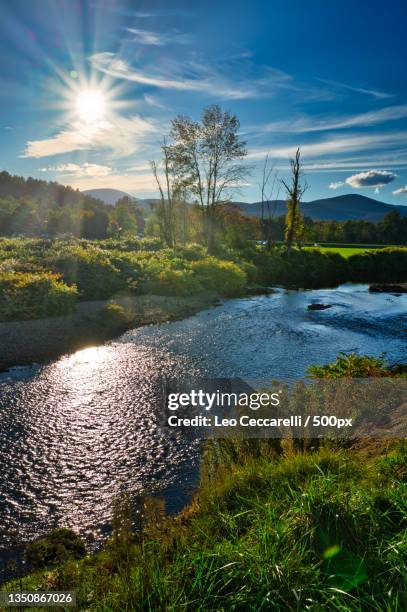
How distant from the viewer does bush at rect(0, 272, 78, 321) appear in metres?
18.0

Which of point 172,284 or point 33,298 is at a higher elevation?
point 172,284

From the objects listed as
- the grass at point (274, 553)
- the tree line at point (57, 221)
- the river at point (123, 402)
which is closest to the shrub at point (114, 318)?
the river at point (123, 402)

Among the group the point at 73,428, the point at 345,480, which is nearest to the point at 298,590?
the point at 345,480

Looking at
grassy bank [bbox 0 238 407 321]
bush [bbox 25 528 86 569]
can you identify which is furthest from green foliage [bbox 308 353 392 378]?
grassy bank [bbox 0 238 407 321]

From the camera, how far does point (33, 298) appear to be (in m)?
19.1

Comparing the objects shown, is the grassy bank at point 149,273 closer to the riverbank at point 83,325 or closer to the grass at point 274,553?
the riverbank at point 83,325

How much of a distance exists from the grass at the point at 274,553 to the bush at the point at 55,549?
15.5 inches

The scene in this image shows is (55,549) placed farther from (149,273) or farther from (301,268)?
(301,268)

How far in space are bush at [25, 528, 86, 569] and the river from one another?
0.22 m

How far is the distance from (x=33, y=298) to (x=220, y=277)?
1386cm

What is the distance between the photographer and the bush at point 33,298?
18047 mm

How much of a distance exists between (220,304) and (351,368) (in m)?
14.0

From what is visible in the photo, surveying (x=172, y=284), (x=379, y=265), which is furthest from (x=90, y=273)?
(x=379, y=265)

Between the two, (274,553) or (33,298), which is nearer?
(274,553)
